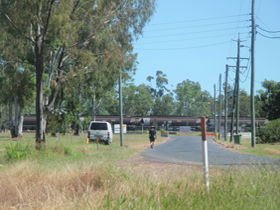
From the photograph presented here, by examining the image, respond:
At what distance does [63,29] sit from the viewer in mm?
27047

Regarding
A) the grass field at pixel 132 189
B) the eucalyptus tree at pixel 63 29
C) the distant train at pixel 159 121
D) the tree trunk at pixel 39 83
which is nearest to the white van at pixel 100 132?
the eucalyptus tree at pixel 63 29

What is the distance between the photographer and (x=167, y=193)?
7.88m

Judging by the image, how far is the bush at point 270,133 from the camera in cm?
4950

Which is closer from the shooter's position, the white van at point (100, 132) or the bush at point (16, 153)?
the bush at point (16, 153)

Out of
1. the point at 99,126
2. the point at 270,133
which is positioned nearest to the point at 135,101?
the point at 270,133

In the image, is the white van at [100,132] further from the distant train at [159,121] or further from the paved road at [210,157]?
the distant train at [159,121]

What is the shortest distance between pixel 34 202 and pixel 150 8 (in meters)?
28.5

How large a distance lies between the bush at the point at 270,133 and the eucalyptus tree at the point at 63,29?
68.0ft

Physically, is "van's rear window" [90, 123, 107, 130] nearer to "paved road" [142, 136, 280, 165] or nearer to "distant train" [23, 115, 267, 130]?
"paved road" [142, 136, 280, 165]

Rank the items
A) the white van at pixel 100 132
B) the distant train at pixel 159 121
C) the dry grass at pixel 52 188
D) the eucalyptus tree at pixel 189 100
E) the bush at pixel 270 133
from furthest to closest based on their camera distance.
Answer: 1. the eucalyptus tree at pixel 189 100
2. the distant train at pixel 159 121
3. the bush at pixel 270 133
4. the white van at pixel 100 132
5. the dry grass at pixel 52 188

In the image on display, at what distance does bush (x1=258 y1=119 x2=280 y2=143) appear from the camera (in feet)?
162

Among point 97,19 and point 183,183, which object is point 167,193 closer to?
point 183,183

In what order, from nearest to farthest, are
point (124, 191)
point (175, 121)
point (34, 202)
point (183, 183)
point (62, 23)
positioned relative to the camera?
point (34, 202) < point (124, 191) < point (183, 183) < point (62, 23) < point (175, 121)

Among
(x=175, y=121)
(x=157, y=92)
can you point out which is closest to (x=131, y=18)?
(x=175, y=121)
